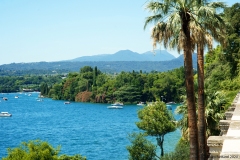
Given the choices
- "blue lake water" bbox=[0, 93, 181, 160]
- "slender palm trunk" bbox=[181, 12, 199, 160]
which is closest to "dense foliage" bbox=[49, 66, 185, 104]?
"blue lake water" bbox=[0, 93, 181, 160]

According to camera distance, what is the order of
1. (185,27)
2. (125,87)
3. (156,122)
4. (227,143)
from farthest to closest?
(125,87)
(156,122)
(185,27)
(227,143)

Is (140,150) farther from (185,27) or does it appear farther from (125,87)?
(125,87)

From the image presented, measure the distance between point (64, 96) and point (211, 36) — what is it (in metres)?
170

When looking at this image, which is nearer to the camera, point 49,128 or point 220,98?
point 220,98

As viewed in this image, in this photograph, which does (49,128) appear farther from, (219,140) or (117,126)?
(219,140)

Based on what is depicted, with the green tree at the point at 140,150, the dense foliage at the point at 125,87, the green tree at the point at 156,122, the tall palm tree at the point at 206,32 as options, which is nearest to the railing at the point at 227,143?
the tall palm tree at the point at 206,32

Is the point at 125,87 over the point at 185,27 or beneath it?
beneath

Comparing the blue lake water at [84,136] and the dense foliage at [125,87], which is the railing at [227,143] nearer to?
the blue lake water at [84,136]

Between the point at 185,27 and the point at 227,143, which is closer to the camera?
the point at 227,143

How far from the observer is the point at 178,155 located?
90.8 ft

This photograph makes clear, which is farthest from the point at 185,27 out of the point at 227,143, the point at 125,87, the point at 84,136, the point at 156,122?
the point at 125,87

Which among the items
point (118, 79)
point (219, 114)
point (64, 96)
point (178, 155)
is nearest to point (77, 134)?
point (178, 155)

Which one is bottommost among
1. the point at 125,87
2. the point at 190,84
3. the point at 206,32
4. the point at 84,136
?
the point at 84,136

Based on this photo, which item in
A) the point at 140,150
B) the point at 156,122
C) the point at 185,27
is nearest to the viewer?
the point at 185,27
